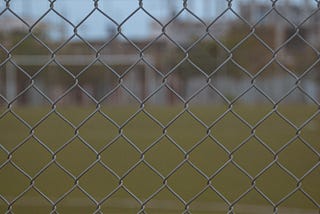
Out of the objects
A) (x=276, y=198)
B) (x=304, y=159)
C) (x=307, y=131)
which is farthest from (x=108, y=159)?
(x=307, y=131)

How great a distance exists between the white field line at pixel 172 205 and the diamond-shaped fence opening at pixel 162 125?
2 cm

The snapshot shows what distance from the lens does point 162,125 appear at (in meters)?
2.02

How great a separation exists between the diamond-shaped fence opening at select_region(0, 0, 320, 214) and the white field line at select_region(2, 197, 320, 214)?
0.02 metres

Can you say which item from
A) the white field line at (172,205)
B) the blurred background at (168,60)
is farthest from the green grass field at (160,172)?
the blurred background at (168,60)

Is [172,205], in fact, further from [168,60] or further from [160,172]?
[168,60]

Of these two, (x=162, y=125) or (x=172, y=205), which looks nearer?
(x=162, y=125)

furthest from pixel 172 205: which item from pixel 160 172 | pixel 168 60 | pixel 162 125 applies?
pixel 168 60

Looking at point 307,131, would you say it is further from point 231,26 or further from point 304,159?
point 231,26

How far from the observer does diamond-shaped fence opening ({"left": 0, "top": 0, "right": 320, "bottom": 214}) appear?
1844mm

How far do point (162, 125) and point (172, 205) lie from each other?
7.79ft

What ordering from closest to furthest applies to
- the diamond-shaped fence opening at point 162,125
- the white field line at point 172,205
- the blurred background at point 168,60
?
1. the diamond-shaped fence opening at point 162,125
2. the white field line at point 172,205
3. the blurred background at point 168,60

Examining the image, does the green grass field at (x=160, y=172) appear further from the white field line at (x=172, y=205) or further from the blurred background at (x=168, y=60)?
the blurred background at (x=168, y=60)

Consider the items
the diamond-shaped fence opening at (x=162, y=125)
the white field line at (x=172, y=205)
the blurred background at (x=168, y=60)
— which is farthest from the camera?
the blurred background at (x=168, y=60)

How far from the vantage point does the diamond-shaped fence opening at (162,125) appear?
6.05ft
